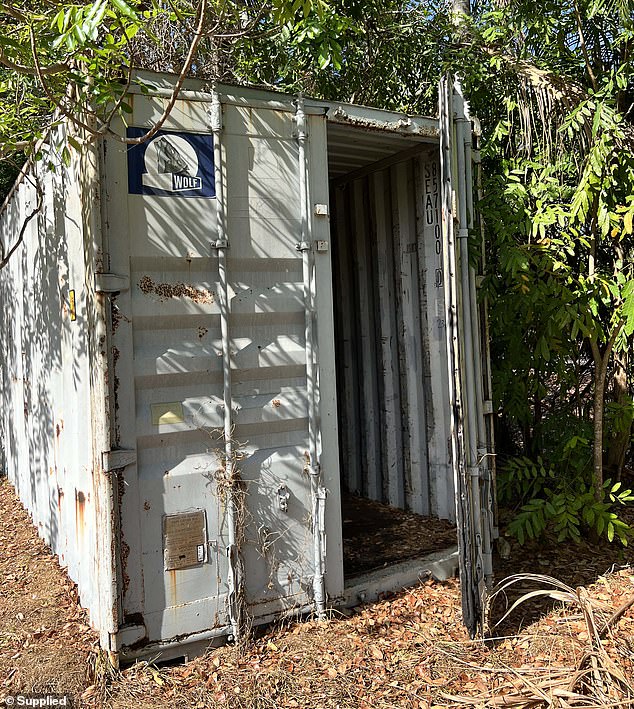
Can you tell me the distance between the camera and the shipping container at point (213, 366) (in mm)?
3873

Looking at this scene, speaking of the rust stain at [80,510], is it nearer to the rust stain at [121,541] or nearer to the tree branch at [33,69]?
the rust stain at [121,541]

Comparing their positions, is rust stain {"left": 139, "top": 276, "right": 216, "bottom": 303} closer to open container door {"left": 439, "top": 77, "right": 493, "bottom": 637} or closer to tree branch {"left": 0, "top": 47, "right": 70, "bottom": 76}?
tree branch {"left": 0, "top": 47, "right": 70, "bottom": 76}

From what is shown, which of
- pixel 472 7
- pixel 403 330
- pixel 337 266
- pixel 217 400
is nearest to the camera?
pixel 217 400

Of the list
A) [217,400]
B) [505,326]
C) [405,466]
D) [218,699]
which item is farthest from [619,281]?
[218,699]

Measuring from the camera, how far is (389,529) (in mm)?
6047

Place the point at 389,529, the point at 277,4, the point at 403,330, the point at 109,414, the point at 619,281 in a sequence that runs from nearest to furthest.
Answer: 1. the point at 277,4
2. the point at 109,414
3. the point at 619,281
4. the point at 389,529
5. the point at 403,330

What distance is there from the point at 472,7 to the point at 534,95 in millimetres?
3234

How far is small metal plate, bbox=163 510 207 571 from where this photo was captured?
13.1 feet

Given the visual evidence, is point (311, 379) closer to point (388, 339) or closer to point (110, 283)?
point (110, 283)

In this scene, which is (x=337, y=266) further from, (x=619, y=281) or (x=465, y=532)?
(x=465, y=532)

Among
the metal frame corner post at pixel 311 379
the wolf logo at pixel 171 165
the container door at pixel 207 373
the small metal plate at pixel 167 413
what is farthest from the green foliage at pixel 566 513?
the wolf logo at pixel 171 165

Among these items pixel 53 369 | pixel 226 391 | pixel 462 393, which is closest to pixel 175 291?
pixel 226 391

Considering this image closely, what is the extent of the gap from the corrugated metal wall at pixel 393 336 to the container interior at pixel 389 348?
0.4 inches

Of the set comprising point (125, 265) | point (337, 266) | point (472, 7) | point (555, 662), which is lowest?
point (555, 662)
